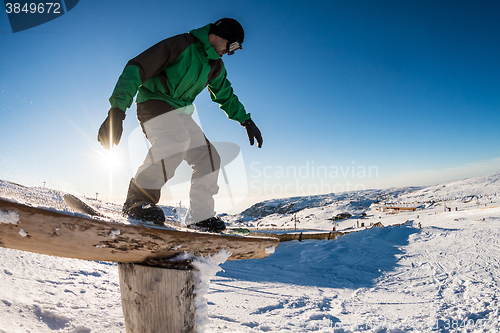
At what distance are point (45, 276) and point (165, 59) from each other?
2.88 meters

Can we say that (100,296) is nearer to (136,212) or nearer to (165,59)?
(136,212)

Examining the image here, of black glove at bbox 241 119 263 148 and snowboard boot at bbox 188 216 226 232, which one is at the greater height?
black glove at bbox 241 119 263 148

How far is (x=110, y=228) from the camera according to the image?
2.80 ft

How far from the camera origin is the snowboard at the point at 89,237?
0.73 meters

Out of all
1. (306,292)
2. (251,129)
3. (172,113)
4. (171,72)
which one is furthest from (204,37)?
(306,292)

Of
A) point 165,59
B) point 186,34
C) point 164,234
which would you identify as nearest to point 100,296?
point 164,234

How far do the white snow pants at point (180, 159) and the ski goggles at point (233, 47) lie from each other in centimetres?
61

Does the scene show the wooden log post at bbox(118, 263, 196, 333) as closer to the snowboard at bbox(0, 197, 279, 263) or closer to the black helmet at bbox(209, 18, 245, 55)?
the snowboard at bbox(0, 197, 279, 263)

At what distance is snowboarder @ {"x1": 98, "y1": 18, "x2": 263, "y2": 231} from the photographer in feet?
4.48

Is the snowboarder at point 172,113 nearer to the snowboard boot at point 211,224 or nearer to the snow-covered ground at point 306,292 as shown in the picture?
the snowboard boot at point 211,224

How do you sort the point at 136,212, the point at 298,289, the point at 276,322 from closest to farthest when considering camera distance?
the point at 136,212 < the point at 276,322 < the point at 298,289

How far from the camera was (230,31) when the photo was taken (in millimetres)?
1788

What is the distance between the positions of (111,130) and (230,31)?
115 cm

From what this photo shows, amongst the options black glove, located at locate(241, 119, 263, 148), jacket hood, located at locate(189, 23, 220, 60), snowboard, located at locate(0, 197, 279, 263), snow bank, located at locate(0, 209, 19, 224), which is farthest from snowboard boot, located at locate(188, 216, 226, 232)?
jacket hood, located at locate(189, 23, 220, 60)
